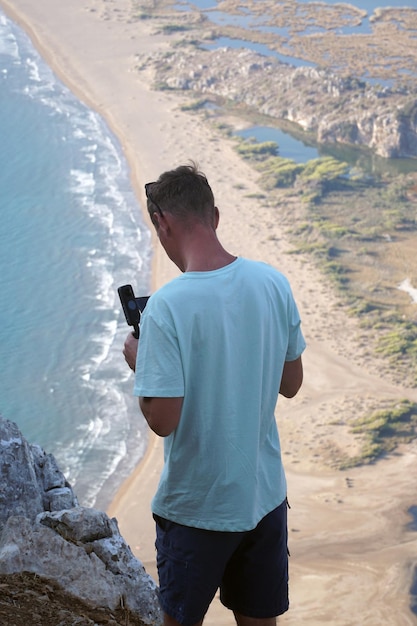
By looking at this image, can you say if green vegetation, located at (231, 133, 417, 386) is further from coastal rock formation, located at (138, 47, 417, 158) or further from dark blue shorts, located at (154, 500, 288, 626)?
dark blue shorts, located at (154, 500, 288, 626)

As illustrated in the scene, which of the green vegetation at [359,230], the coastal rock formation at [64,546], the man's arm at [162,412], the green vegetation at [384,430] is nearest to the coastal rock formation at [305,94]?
the green vegetation at [359,230]

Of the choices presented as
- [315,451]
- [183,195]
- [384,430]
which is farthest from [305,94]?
[183,195]

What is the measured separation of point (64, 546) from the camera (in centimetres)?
536

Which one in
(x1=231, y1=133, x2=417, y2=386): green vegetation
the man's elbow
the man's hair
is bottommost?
(x1=231, y1=133, x2=417, y2=386): green vegetation

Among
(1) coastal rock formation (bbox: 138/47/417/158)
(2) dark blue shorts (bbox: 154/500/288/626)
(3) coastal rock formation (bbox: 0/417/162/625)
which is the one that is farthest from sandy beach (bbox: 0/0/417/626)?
(2) dark blue shorts (bbox: 154/500/288/626)

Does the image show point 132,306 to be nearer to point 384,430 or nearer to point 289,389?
point 289,389

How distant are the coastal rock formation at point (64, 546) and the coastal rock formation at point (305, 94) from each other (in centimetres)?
3995

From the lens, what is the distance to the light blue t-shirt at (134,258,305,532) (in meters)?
3.51

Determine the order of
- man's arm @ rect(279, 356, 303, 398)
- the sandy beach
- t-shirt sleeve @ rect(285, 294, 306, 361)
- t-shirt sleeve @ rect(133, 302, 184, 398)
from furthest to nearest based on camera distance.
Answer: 1. the sandy beach
2. man's arm @ rect(279, 356, 303, 398)
3. t-shirt sleeve @ rect(285, 294, 306, 361)
4. t-shirt sleeve @ rect(133, 302, 184, 398)

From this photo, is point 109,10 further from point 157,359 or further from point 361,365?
point 157,359

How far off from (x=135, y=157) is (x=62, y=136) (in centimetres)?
453

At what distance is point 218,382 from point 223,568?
32.8 inches

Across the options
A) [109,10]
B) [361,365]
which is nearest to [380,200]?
[361,365]

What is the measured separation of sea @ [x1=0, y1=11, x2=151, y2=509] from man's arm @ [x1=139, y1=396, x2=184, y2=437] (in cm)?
1706
